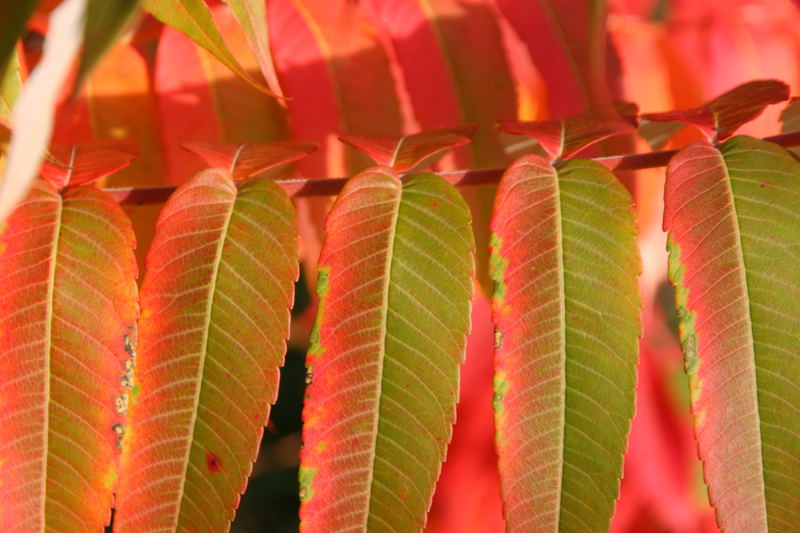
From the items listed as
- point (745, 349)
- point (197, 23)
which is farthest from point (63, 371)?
point (745, 349)

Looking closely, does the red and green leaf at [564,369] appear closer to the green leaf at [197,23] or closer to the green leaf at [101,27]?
the green leaf at [197,23]

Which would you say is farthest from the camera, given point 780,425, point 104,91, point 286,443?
point 286,443

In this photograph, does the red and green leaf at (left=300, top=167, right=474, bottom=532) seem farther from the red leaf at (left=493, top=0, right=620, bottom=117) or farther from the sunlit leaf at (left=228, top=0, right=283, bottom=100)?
the red leaf at (left=493, top=0, right=620, bottom=117)

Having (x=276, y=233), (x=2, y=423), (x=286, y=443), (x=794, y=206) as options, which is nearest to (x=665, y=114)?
(x=794, y=206)

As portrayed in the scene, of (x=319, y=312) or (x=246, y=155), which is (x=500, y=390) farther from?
(x=246, y=155)

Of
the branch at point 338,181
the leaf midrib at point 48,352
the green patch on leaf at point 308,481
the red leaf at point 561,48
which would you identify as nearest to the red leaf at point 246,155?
the branch at point 338,181

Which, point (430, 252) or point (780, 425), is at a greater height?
point (430, 252)

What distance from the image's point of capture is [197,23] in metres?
0.53

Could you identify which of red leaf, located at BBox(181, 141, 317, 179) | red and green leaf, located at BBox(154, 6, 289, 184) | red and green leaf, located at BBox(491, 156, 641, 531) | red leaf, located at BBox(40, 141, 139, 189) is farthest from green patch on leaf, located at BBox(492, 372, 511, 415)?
red and green leaf, located at BBox(154, 6, 289, 184)

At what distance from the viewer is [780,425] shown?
0.60 meters

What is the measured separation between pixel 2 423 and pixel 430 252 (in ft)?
1.16

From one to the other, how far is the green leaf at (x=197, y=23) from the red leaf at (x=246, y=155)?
0.56ft

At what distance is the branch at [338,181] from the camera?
2.27ft

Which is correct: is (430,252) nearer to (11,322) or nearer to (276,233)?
(276,233)
